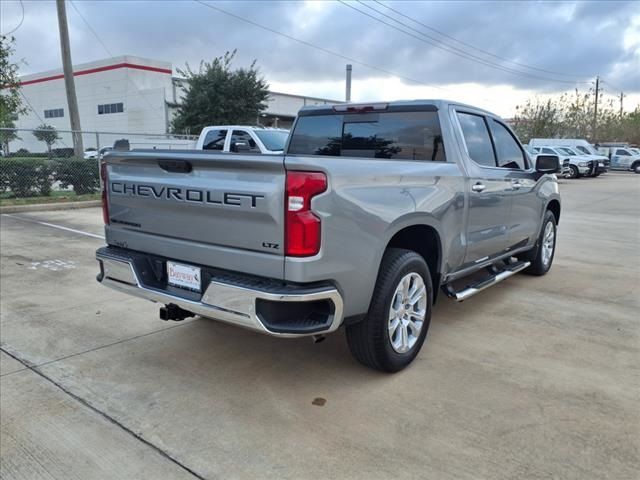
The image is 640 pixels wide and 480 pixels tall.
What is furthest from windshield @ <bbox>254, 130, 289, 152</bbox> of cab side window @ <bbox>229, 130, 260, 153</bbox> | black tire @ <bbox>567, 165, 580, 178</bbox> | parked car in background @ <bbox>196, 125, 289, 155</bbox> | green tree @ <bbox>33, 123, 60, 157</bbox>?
black tire @ <bbox>567, 165, 580, 178</bbox>

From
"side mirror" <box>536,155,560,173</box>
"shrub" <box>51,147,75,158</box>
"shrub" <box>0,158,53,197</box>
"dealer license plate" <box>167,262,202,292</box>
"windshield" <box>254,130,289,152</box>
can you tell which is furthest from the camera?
"shrub" <box>51,147,75,158</box>

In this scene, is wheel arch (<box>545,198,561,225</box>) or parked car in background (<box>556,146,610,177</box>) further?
parked car in background (<box>556,146,610,177</box>)

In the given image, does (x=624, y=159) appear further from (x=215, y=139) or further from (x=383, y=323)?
A: (x=383, y=323)

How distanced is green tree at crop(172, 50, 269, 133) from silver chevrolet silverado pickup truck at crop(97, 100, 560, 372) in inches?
966

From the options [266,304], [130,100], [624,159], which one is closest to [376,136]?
[266,304]

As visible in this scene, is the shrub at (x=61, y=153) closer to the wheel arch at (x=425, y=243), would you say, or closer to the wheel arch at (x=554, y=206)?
the wheel arch at (x=554, y=206)

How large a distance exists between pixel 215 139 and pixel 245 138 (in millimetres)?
1164

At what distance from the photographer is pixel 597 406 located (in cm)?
320

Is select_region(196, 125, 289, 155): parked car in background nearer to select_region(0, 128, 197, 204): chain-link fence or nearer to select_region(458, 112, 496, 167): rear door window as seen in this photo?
select_region(0, 128, 197, 204): chain-link fence

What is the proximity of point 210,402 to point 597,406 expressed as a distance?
97.5 inches

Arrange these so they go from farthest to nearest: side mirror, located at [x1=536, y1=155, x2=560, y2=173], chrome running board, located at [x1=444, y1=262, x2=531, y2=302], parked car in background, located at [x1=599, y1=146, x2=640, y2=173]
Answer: parked car in background, located at [x1=599, y1=146, x2=640, y2=173], side mirror, located at [x1=536, y1=155, x2=560, y2=173], chrome running board, located at [x1=444, y1=262, x2=531, y2=302]

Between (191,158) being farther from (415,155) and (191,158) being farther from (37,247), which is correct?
(37,247)

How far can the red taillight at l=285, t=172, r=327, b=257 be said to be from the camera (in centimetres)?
270

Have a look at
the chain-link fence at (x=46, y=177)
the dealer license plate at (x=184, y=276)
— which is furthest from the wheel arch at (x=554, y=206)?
the chain-link fence at (x=46, y=177)
